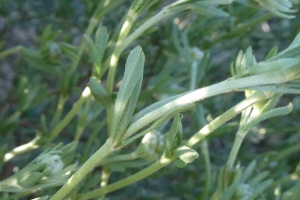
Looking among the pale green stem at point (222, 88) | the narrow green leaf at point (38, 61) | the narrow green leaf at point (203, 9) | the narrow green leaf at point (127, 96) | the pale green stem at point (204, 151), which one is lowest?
the pale green stem at point (204, 151)

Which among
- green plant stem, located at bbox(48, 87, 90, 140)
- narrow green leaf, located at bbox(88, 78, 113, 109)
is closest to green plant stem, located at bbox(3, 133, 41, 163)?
green plant stem, located at bbox(48, 87, 90, 140)

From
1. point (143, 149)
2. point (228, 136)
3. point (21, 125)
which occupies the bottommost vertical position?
point (228, 136)

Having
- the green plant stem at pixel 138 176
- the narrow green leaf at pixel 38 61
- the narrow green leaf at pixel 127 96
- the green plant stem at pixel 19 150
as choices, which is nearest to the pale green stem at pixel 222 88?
the narrow green leaf at pixel 127 96

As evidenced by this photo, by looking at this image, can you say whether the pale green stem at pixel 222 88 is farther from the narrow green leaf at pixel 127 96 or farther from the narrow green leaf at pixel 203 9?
the narrow green leaf at pixel 203 9

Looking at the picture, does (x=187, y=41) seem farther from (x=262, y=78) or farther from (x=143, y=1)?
(x=262, y=78)

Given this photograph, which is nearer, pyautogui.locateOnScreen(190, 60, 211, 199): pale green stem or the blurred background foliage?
pyautogui.locateOnScreen(190, 60, 211, 199): pale green stem

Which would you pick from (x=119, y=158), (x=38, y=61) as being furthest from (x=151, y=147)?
(x=38, y=61)

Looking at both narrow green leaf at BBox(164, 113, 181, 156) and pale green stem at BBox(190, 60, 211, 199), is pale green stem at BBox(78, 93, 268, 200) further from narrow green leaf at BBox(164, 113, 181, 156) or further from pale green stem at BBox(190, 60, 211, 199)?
pale green stem at BBox(190, 60, 211, 199)

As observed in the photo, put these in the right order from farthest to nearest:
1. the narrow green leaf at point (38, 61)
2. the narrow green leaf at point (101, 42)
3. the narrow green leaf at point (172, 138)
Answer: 1. the narrow green leaf at point (38, 61)
2. the narrow green leaf at point (101, 42)
3. the narrow green leaf at point (172, 138)

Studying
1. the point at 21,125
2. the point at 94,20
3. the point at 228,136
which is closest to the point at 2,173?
the point at 21,125
